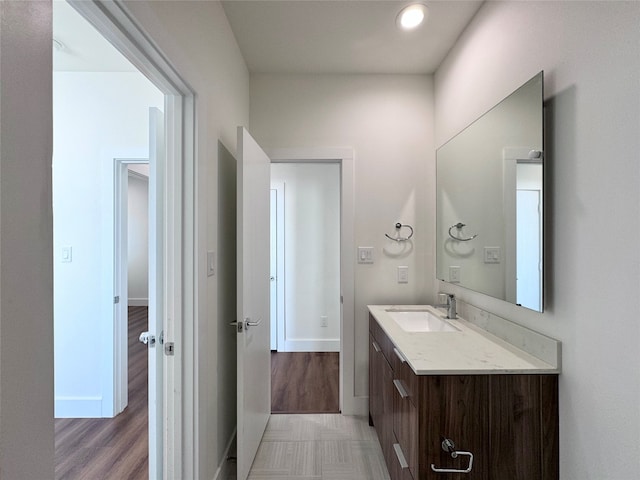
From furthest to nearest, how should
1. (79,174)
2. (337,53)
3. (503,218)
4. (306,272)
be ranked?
(306,272)
(79,174)
(337,53)
(503,218)

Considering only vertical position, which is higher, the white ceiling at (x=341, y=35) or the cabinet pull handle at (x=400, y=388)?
the white ceiling at (x=341, y=35)

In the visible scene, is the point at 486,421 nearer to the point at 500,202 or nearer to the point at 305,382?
the point at 500,202

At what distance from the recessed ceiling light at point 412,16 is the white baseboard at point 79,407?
131 inches

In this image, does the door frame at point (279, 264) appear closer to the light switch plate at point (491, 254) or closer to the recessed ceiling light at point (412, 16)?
the recessed ceiling light at point (412, 16)

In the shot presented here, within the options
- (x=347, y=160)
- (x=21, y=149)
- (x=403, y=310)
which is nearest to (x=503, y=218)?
(x=403, y=310)

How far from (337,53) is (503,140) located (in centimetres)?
129

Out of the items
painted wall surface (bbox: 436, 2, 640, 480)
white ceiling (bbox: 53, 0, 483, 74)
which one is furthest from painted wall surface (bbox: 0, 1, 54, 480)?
painted wall surface (bbox: 436, 2, 640, 480)

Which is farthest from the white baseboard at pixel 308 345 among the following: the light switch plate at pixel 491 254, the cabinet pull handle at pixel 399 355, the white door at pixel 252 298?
the light switch plate at pixel 491 254

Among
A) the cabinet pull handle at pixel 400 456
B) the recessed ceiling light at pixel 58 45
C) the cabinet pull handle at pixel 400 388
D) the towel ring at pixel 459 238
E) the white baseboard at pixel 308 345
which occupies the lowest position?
the white baseboard at pixel 308 345

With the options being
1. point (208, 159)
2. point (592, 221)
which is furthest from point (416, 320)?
point (208, 159)

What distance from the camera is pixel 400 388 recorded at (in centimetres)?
142

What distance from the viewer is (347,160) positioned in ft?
7.91

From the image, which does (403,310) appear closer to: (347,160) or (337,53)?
(347,160)

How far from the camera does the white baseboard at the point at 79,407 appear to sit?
2.37m
